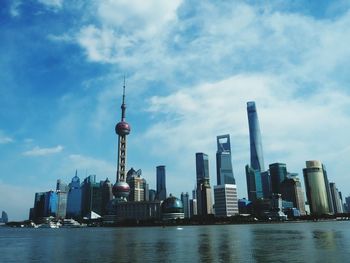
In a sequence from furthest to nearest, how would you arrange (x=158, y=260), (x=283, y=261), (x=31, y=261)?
(x=31, y=261) < (x=158, y=260) < (x=283, y=261)

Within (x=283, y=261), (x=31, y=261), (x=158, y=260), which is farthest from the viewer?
(x=31, y=261)

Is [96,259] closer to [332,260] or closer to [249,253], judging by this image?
[249,253]

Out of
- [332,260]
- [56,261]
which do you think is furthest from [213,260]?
[56,261]

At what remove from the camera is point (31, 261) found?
2547 inches

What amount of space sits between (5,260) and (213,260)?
40.4 m

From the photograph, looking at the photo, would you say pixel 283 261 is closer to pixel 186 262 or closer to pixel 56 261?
pixel 186 262

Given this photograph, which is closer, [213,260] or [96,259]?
[213,260]

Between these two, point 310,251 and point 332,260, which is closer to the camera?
point 332,260

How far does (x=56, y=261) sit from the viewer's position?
6303 cm

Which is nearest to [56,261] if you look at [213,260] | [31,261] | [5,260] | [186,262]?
[31,261]

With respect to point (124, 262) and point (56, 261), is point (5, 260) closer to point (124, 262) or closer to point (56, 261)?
point (56, 261)

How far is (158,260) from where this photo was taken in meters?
59.7

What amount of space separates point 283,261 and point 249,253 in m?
12.5

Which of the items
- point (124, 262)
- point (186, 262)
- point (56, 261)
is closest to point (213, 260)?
point (186, 262)
